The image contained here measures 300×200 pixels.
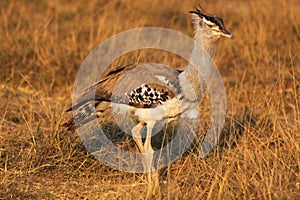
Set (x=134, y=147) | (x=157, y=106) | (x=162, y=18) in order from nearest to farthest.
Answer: (x=157, y=106) < (x=134, y=147) < (x=162, y=18)

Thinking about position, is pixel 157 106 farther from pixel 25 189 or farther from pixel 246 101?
pixel 246 101

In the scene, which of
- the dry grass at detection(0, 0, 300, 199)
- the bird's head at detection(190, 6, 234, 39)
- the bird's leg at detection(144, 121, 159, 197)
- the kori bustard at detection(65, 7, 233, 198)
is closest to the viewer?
the dry grass at detection(0, 0, 300, 199)

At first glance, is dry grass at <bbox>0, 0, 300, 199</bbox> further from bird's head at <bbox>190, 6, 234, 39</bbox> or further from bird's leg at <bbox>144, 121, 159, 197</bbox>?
bird's head at <bbox>190, 6, 234, 39</bbox>

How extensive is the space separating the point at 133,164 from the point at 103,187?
1.22 ft

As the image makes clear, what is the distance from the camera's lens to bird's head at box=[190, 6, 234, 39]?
3941 millimetres

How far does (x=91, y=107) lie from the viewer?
13.1 feet

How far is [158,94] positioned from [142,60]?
177 centimetres

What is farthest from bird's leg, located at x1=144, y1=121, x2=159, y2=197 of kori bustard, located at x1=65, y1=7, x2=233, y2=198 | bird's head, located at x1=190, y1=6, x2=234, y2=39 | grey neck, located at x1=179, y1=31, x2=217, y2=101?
bird's head, located at x1=190, y1=6, x2=234, y2=39

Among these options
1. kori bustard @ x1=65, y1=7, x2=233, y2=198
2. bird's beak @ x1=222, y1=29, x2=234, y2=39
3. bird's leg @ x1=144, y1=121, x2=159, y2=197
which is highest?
bird's beak @ x1=222, y1=29, x2=234, y2=39

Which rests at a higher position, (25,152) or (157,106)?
(157,106)

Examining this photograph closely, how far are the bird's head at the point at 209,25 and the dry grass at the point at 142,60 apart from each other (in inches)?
23.6

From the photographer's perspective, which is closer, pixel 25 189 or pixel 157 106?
pixel 25 189

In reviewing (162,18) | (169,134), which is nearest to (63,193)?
(169,134)

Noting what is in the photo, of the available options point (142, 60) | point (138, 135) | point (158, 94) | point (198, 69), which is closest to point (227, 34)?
point (198, 69)
